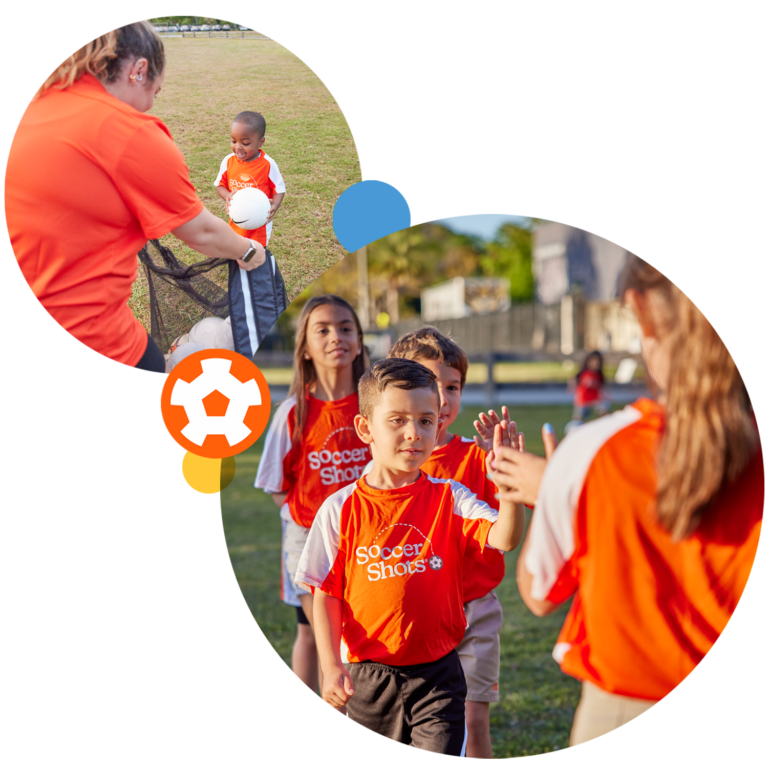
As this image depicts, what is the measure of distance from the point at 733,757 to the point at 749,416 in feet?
3.56

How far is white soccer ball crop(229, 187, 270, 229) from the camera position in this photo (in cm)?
259

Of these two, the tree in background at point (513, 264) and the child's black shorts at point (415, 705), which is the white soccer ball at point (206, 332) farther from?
the tree in background at point (513, 264)

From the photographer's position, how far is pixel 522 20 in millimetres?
2490

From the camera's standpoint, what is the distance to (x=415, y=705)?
225 cm

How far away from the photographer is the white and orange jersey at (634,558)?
1.75 metres

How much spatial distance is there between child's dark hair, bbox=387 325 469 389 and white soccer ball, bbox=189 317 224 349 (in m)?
0.56

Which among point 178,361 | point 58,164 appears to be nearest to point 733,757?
point 178,361

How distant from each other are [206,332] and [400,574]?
97 centimetres

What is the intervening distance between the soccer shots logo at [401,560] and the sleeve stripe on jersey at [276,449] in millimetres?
937

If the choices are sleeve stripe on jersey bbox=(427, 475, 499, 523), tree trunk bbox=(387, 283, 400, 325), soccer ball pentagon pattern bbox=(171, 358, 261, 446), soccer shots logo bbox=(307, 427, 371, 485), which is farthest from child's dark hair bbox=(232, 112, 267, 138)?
tree trunk bbox=(387, 283, 400, 325)

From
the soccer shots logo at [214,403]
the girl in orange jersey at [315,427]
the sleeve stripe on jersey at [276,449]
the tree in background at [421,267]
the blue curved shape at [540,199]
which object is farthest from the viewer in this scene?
the tree in background at [421,267]

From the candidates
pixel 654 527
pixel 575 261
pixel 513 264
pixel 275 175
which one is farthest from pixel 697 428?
pixel 513 264

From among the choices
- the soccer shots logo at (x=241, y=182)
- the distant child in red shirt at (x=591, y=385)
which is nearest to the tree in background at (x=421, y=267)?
the distant child in red shirt at (x=591, y=385)

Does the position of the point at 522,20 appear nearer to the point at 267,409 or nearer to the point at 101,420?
the point at 267,409
